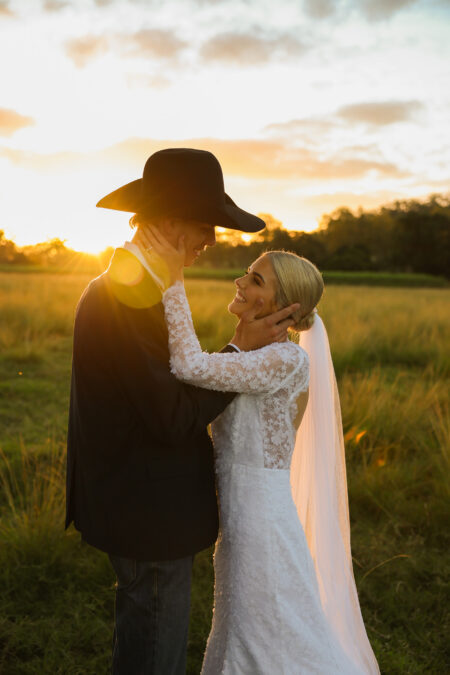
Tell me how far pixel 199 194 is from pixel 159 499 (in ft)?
3.64

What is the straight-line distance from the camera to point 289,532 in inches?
91.7

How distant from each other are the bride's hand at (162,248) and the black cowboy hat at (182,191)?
8 cm

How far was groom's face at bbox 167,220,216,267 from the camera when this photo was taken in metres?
2.02

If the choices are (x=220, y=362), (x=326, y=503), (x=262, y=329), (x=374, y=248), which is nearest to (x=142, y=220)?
(x=220, y=362)

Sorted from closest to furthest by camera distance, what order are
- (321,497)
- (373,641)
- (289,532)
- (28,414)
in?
(289,532)
(321,497)
(373,641)
(28,414)

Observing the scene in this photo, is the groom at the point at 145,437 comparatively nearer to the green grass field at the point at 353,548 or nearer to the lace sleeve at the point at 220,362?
the lace sleeve at the point at 220,362

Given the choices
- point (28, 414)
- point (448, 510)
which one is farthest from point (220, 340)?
point (448, 510)

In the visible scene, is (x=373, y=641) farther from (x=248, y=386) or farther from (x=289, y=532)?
(x=248, y=386)

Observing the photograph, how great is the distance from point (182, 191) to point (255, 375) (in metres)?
Answer: 0.76

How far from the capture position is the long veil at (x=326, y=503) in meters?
2.80

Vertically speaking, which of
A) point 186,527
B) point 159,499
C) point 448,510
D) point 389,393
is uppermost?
point 159,499

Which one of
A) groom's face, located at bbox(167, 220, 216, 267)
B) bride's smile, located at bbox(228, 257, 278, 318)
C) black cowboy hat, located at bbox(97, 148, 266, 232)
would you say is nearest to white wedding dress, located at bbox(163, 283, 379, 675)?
bride's smile, located at bbox(228, 257, 278, 318)

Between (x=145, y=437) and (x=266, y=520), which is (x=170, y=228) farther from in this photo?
(x=266, y=520)

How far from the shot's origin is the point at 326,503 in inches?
112
